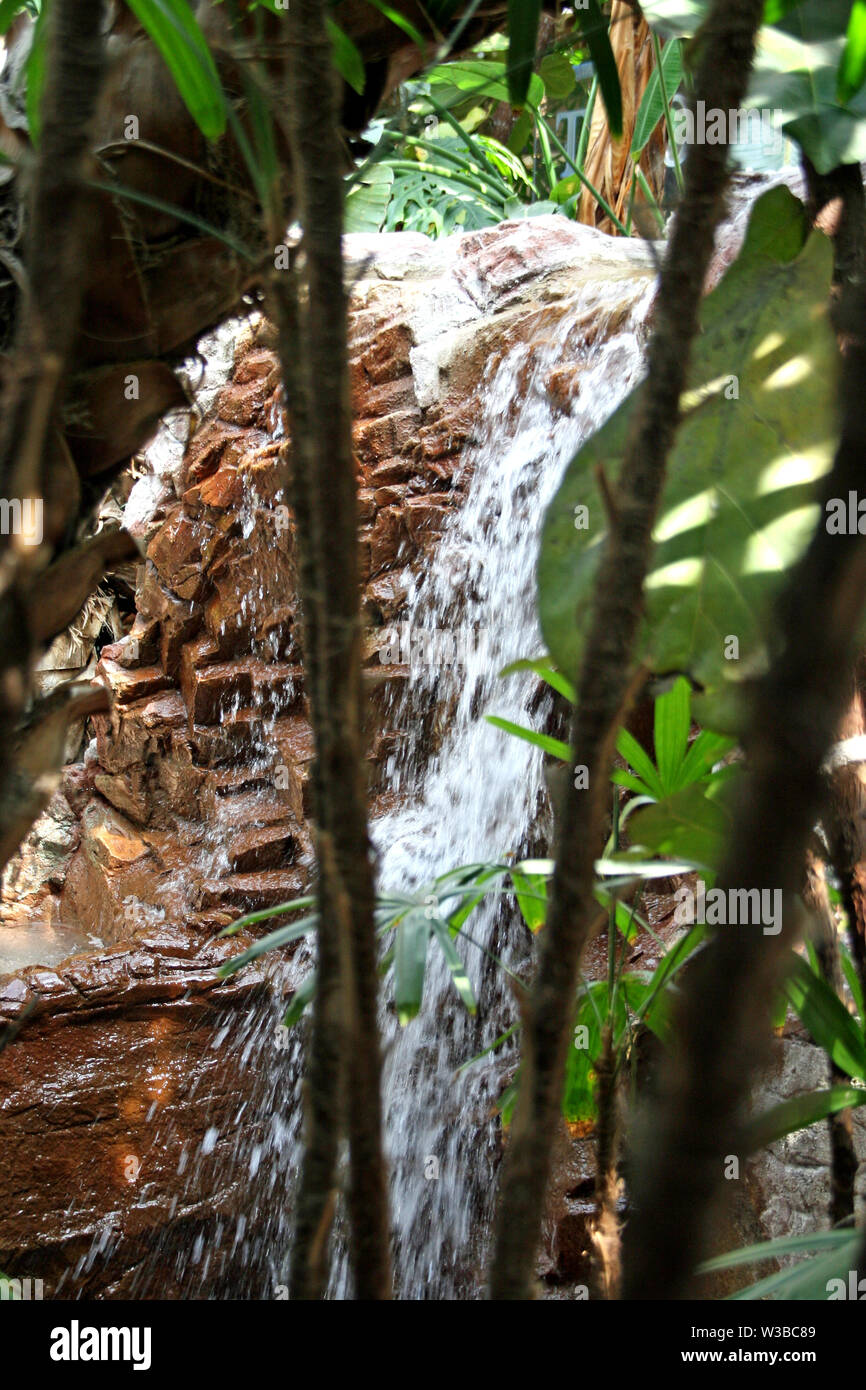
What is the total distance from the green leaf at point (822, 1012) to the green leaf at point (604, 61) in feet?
3.12

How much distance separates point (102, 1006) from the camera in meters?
3.84

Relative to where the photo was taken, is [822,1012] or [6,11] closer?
[6,11]

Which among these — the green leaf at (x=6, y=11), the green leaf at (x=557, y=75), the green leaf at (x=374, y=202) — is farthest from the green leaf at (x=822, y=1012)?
the green leaf at (x=374, y=202)

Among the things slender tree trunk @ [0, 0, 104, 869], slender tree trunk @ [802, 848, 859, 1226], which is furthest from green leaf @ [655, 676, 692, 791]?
slender tree trunk @ [0, 0, 104, 869]

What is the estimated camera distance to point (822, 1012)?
1.32m

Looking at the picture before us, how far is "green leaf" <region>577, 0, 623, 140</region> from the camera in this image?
3.56 ft

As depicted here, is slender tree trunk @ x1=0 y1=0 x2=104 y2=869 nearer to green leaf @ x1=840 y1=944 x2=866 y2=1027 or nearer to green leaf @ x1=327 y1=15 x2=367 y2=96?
green leaf @ x1=327 y1=15 x2=367 y2=96

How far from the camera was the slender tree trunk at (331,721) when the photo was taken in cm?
62

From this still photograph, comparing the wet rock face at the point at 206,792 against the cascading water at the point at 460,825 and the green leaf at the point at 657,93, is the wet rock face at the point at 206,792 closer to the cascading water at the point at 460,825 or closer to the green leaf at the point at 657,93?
the cascading water at the point at 460,825

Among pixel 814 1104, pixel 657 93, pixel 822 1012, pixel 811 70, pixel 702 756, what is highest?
pixel 657 93

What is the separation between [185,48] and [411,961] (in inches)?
35.6

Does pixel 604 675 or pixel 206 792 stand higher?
pixel 206 792

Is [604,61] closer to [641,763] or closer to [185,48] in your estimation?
[185,48]

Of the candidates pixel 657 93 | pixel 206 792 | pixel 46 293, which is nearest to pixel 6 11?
pixel 46 293
